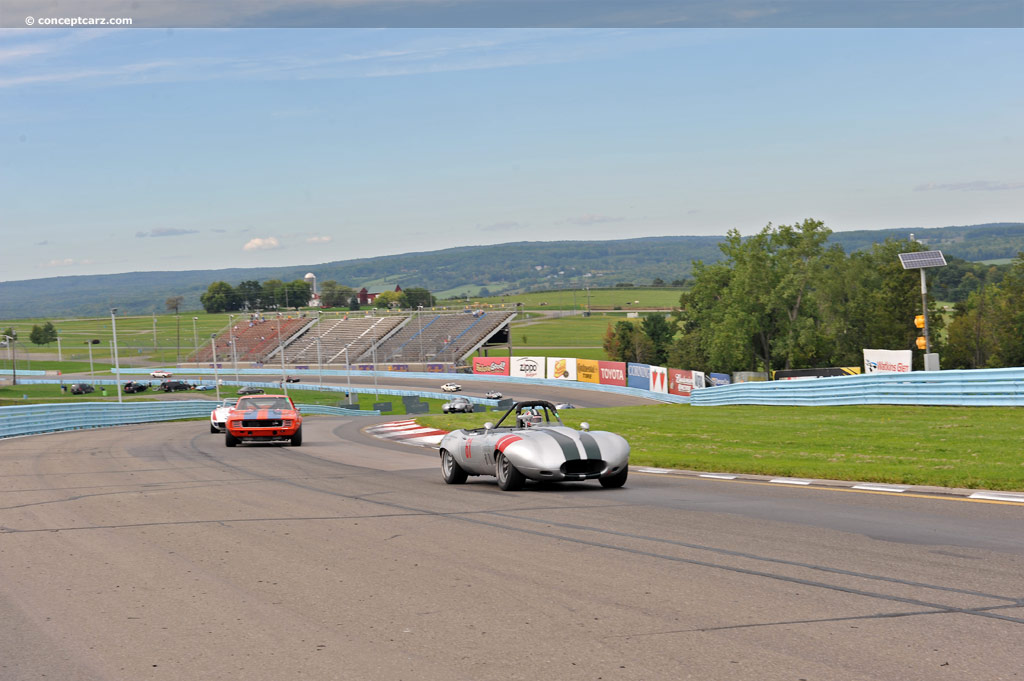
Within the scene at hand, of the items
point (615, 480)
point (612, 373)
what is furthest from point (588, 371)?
point (615, 480)

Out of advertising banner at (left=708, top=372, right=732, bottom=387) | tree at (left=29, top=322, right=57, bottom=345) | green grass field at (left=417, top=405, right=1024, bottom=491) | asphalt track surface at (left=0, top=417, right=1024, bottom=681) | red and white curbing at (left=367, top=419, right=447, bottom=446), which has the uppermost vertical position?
tree at (left=29, top=322, right=57, bottom=345)

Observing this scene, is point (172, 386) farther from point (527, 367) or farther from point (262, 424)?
point (262, 424)

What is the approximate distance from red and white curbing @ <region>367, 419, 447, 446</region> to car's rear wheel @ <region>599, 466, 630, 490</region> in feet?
40.3

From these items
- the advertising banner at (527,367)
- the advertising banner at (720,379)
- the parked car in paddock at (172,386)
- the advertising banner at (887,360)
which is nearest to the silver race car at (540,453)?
the advertising banner at (887,360)

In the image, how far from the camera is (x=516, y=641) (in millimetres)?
5566

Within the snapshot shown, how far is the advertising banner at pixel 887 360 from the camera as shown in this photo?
1934 inches

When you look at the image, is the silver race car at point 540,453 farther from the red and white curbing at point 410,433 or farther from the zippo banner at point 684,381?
the zippo banner at point 684,381

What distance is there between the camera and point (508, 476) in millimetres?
13320

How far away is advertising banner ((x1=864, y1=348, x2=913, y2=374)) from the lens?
161ft

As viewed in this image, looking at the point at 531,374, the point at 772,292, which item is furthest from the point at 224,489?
the point at 772,292

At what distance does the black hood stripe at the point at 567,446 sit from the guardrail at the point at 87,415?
2506 centimetres

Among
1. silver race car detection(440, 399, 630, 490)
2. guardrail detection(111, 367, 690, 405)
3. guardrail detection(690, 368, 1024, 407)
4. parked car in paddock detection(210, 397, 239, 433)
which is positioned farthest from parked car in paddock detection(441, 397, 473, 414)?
silver race car detection(440, 399, 630, 490)

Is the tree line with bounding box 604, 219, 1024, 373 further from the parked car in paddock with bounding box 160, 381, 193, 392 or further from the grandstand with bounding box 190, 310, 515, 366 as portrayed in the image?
the parked car in paddock with bounding box 160, 381, 193, 392

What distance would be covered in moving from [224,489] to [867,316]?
9935cm
